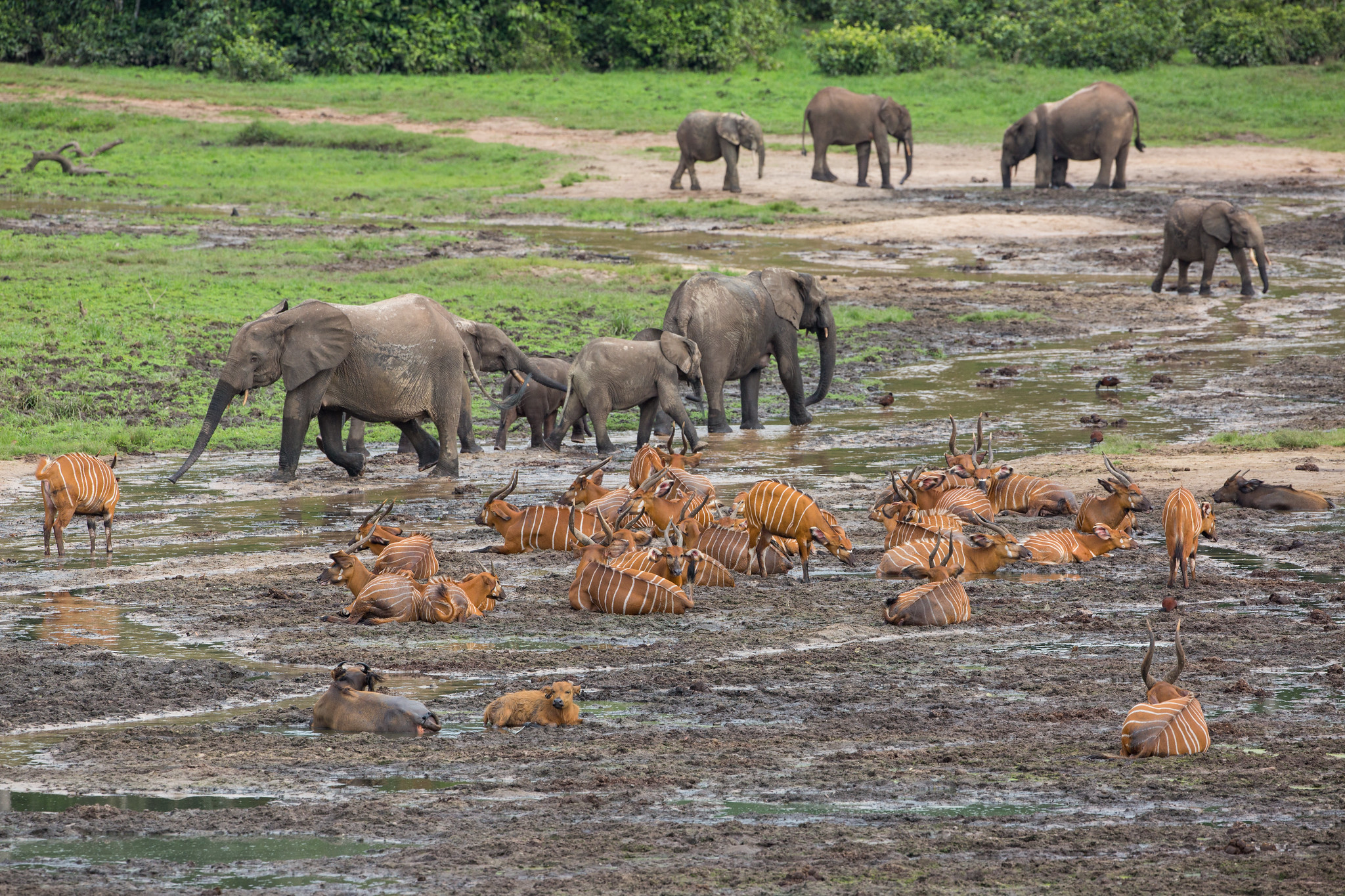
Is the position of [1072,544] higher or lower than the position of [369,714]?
lower

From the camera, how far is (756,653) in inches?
354

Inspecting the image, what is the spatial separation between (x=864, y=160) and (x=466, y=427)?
23962 mm

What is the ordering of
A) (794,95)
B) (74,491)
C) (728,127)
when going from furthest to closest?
(794,95), (728,127), (74,491)

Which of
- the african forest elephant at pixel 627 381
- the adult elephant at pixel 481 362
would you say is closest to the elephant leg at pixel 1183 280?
the african forest elephant at pixel 627 381

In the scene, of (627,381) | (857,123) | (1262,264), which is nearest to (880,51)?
(857,123)

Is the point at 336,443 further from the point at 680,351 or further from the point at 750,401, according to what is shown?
the point at 750,401

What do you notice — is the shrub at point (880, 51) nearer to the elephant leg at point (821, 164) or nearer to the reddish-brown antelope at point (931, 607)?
the elephant leg at point (821, 164)

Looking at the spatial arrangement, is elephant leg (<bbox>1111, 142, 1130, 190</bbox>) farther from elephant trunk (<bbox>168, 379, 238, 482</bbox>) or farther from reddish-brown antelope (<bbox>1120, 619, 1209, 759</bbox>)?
reddish-brown antelope (<bbox>1120, 619, 1209, 759</bbox>)

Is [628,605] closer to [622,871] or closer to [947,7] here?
[622,871]

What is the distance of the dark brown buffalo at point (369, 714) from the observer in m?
7.44

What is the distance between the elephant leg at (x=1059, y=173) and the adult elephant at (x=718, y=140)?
6849 mm

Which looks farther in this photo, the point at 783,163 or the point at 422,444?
the point at 783,163

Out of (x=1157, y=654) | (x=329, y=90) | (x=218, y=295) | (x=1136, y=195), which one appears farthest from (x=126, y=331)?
(x=329, y=90)

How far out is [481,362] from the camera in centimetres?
1617
